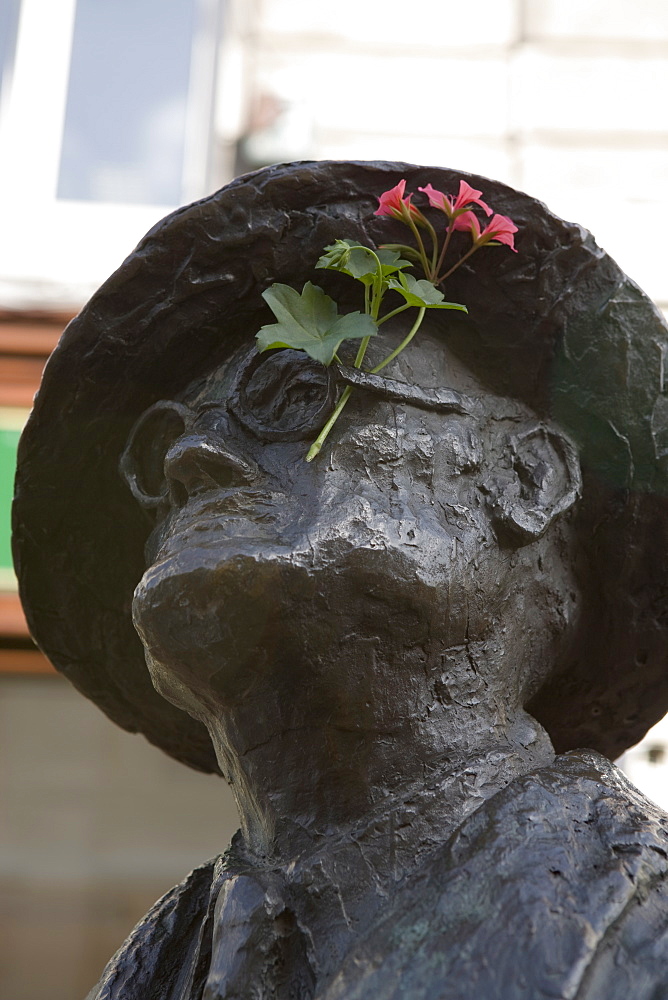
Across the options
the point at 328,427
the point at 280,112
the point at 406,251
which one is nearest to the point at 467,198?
the point at 406,251

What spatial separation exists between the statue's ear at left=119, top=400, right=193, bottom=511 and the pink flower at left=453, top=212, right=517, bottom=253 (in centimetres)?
46

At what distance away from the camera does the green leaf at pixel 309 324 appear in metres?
1.58

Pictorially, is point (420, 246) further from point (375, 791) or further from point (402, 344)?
point (375, 791)

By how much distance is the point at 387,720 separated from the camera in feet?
5.17

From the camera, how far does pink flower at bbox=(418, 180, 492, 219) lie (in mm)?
1634

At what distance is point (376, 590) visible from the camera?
5.04 feet

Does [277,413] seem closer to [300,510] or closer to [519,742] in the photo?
[300,510]

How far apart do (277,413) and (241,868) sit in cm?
58

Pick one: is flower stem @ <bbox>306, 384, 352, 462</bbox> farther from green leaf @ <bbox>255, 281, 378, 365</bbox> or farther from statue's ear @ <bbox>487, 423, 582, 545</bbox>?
statue's ear @ <bbox>487, 423, 582, 545</bbox>

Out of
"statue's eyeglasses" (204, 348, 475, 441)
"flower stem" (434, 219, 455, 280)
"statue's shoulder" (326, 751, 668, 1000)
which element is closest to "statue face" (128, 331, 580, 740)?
"statue's eyeglasses" (204, 348, 475, 441)

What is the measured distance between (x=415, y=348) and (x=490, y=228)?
0.19m

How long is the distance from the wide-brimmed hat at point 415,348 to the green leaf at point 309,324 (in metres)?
0.11

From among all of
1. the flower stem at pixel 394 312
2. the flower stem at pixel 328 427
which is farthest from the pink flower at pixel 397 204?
the flower stem at pixel 328 427

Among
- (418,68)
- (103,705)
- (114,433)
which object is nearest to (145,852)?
(103,705)
